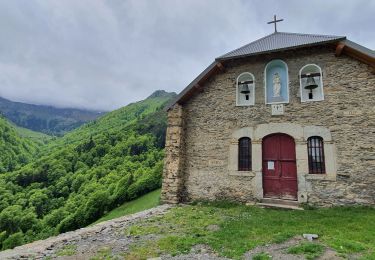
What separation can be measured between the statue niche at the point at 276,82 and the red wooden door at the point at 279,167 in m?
1.42

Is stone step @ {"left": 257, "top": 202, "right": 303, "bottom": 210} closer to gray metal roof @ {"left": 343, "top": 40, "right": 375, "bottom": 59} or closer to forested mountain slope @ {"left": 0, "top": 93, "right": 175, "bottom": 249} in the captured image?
gray metal roof @ {"left": 343, "top": 40, "right": 375, "bottom": 59}

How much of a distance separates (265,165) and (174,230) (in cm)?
463

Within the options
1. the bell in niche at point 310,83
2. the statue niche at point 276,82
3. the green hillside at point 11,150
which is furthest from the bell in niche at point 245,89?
the green hillside at point 11,150

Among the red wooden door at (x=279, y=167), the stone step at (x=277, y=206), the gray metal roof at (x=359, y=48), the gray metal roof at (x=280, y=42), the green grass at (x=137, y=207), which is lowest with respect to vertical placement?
the green grass at (x=137, y=207)

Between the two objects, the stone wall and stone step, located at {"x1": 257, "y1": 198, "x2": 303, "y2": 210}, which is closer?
stone step, located at {"x1": 257, "y1": 198, "x2": 303, "y2": 210}

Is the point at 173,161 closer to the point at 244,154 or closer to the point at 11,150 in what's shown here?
the point at 244,154

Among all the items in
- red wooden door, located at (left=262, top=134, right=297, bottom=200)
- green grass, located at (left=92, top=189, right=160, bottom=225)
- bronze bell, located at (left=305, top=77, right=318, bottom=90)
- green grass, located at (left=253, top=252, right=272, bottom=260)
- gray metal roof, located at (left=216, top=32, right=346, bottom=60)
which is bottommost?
green grass, located at (left=92, top=189, right=160, bottom=225)

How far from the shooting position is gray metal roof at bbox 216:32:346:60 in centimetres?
911

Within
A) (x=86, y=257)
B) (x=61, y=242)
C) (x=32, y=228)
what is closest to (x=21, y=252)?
(x=61, y=242)

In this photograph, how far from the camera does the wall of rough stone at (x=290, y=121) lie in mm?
8352

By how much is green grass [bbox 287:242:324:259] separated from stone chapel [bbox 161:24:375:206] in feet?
13.0

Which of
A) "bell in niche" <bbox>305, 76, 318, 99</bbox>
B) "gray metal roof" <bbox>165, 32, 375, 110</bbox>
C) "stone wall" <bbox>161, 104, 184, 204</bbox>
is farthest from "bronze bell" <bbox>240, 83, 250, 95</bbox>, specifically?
"stone wall" <bbox>161, 104, 184, 204</bbox>

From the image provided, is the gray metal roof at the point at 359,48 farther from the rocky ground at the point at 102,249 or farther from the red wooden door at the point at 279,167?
the rocky ground at the point at 102,249

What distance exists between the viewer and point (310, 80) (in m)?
8.95
